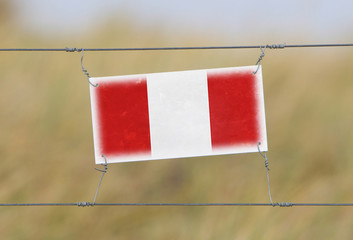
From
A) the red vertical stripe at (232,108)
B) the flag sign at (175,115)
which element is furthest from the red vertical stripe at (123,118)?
the red vertical stripe at (232,108)

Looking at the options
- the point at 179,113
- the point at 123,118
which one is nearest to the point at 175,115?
the point at 179,113

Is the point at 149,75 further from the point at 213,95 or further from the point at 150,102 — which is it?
the point at 213,95

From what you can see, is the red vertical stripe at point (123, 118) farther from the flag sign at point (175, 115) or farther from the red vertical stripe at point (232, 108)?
the red vertical stripe at point (232, 108)

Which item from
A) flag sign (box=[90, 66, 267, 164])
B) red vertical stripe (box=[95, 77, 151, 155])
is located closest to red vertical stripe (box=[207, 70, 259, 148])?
flag sign (box=[90, 66, 267, 164])

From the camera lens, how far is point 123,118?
1.84 meters

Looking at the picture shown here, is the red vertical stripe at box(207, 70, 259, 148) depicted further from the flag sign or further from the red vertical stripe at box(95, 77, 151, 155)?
the red vertical stripe at box(95, 77, 151, 155)

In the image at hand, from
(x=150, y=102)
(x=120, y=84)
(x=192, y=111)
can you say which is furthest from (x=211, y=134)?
(x=120, y=84)

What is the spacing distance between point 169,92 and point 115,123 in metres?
0.22

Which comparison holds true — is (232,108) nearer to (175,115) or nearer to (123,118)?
(175,115)

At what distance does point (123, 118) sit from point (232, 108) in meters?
0.39

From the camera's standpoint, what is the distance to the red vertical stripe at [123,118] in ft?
6.02

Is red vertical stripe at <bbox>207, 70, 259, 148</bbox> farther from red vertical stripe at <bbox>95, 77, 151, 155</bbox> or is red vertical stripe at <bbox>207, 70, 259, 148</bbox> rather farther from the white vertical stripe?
red vertical stripe at <bbox>95, 77, 151, 155</bbox>

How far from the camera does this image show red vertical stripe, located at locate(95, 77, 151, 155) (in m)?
1.83

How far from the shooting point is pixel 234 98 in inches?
72.1
